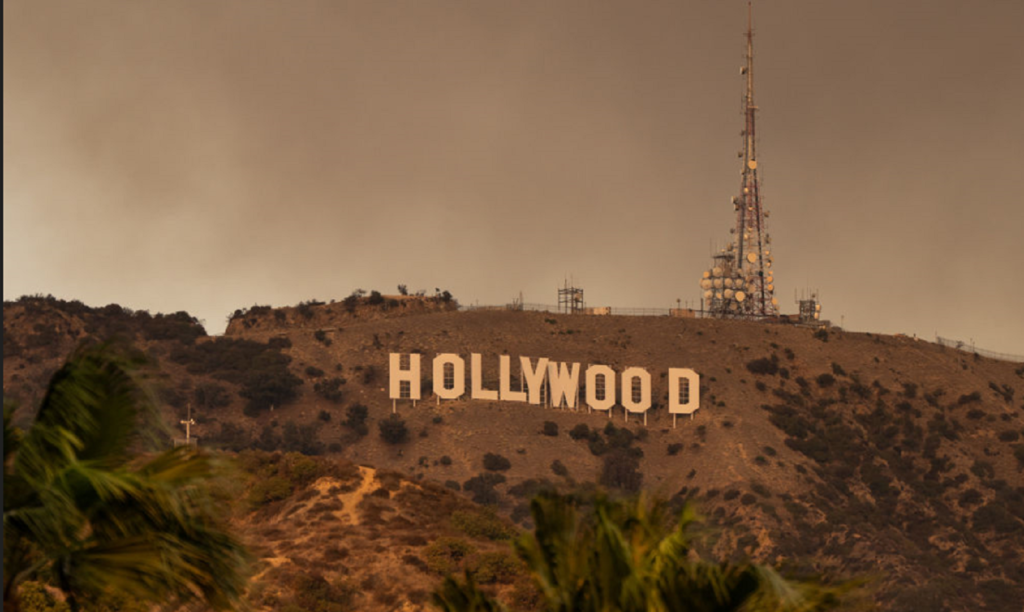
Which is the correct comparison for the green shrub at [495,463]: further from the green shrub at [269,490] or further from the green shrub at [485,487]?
the green shrub at [269,490]

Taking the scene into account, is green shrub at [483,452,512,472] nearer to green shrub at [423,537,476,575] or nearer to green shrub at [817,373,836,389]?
green shrub at [817,373,836,389]

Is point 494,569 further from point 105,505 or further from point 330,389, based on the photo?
point 330,389

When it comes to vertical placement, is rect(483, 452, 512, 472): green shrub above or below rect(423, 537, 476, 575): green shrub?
above

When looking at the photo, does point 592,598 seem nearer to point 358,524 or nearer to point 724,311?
point 358,524

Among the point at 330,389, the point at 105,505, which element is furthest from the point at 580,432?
the point at 105,505

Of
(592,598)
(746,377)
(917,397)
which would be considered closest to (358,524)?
(592,598)

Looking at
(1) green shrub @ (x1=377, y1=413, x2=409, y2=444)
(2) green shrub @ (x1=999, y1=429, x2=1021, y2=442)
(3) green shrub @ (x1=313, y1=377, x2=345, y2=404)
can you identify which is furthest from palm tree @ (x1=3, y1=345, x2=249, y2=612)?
(2) green shrub @ (x1=999, y1=429, x2=1021, y2=442)

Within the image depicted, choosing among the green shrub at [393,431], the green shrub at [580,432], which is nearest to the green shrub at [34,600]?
the green shrub at [393,431]
